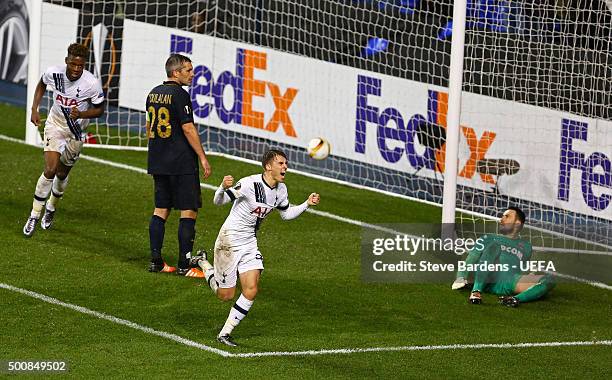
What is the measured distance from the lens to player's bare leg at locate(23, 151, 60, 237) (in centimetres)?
1337

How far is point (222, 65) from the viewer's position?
61.3 feet

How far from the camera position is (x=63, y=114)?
13.4 m

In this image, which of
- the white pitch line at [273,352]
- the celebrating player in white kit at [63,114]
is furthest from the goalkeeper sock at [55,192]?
the white pitch line at [273,352]

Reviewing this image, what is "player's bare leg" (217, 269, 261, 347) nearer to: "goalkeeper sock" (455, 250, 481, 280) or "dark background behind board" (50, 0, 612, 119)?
"goalkeeper sock" (455, 250, 481, 280)

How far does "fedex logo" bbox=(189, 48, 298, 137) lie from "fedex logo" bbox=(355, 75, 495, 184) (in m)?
1.08

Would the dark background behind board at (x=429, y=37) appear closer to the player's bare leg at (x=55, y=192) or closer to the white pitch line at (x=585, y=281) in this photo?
the white pitch line at (x=585, y=281)

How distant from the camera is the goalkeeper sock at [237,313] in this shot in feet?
33.4

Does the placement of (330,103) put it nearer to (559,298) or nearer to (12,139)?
(12,139)

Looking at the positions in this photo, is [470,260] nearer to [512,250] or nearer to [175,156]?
[512,250]

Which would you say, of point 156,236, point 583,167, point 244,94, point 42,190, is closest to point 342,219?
point 583,167

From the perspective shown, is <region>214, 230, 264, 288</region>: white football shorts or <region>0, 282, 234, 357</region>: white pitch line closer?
<region>0, 282, 234, 357</region>: white pitch line

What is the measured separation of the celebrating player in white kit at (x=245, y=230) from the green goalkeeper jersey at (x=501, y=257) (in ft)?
9.04

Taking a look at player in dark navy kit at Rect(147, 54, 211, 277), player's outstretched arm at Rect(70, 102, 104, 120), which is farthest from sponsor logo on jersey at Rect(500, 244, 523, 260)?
player's outstretched arm at Rect(70, 102, 104, 120)

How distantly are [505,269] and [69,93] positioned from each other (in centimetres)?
468
